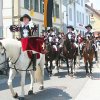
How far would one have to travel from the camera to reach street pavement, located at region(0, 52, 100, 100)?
11312mm

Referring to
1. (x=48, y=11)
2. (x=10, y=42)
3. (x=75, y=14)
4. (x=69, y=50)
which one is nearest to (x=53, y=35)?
(x=69, y=50)

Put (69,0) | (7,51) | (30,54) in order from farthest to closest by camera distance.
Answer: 1. (69,0)
2. (30,54)
3. (7,51)

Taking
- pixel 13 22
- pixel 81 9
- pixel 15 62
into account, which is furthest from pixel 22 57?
pixel 81 9

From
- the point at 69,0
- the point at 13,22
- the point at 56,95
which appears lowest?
the point at 56,95

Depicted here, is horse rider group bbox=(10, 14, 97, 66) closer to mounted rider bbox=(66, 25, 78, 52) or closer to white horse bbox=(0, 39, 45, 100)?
mounted rider bbox=(66, 25, 78, 52)

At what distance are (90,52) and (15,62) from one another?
21.3 ft

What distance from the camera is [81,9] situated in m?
68.2

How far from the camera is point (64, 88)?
517 inches

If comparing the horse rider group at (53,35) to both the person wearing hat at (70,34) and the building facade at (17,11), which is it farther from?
the building facade at (17,11)

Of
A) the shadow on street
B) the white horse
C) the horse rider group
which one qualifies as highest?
the horse rider group

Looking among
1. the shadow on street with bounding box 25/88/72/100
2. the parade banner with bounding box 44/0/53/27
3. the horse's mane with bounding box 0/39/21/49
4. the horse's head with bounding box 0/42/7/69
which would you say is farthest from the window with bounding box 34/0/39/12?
the horse's head with bounding box 0/42/7/69

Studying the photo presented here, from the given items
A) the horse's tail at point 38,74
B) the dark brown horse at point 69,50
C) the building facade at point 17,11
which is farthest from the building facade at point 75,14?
the horse's tail at point 38,74

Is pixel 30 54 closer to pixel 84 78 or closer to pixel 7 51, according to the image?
pixel 7 51

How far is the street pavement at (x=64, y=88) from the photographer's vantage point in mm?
11312
